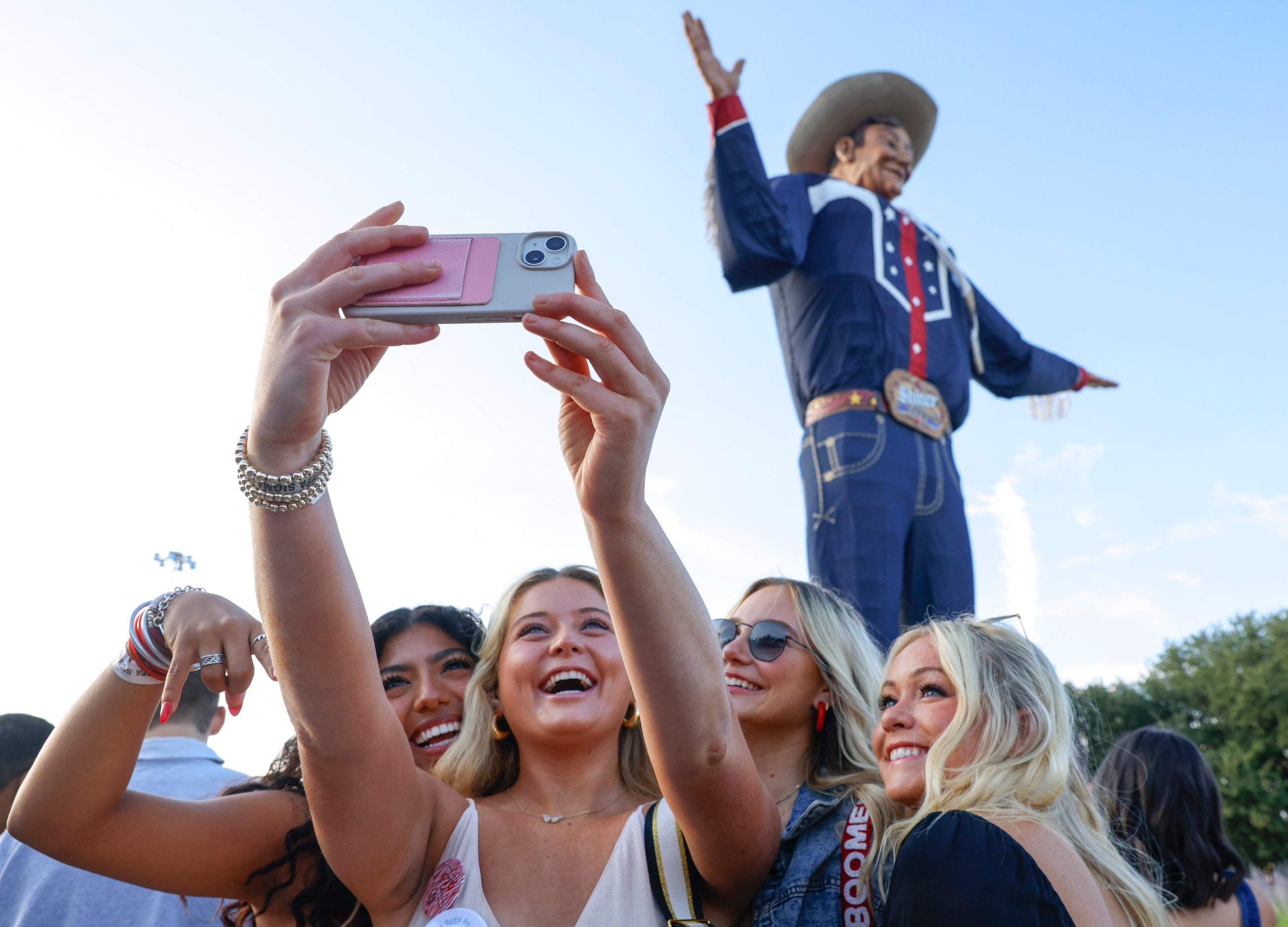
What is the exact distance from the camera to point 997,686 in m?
2.28

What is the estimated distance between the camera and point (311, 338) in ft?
4.85

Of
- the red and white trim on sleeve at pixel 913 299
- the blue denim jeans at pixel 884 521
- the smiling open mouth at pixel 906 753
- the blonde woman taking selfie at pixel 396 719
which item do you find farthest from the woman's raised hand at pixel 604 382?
the red and white trim on sleeve at pixel 913 299

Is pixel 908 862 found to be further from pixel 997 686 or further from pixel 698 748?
pixel 997 686

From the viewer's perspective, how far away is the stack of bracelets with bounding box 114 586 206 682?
203 centimetres

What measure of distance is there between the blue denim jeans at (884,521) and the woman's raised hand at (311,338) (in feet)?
9.66

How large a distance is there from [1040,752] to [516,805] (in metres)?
1.14

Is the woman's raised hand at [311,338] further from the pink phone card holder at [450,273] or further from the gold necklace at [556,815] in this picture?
the gold necklace at [556,815]

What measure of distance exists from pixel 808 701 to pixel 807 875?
0.75 meters

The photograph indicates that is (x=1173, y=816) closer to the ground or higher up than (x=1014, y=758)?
closer to the ground

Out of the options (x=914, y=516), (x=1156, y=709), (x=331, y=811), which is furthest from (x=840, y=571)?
(x=1156, y=709)

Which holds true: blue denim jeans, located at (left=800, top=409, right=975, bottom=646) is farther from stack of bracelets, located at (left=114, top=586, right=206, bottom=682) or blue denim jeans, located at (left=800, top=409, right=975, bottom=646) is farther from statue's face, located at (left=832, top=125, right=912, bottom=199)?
stack of bracelets, located at (left=114, top=586, right=206, bottom=682)

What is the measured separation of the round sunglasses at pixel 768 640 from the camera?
9.07 ft

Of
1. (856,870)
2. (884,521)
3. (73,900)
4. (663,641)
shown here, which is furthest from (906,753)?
(73,900)

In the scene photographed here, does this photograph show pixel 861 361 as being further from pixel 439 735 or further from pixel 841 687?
pixel 439 735
